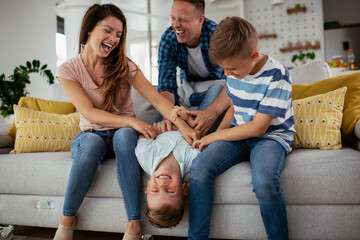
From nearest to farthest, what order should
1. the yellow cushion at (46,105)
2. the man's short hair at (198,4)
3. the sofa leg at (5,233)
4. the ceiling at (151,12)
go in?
the sofa leg at (5,233)
the man's short hair at (198,4)
the yellow cushion at (46,105)
the ceiling at (151,12)

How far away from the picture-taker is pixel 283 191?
1.36 m

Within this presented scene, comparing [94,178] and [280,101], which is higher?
[280,101]

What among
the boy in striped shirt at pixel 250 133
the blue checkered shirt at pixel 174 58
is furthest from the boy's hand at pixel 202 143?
the blue checkered shirt at pixel 174 58

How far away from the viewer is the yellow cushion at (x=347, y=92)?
5.22 ft

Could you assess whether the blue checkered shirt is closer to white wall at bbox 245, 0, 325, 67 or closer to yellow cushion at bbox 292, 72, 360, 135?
yellow cushion at bbox 292, 72, 360, 135

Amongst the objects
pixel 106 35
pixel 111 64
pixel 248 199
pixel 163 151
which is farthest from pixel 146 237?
pixel 106 35

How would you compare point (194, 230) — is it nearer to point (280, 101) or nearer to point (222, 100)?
point (280, 101)

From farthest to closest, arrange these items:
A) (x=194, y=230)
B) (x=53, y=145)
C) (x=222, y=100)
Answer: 1. (x=53, y=145)
2. (x=222, y=100)
3. (x=194, y=230)

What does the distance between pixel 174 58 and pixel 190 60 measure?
119 millimetres

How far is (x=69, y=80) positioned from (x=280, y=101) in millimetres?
1148

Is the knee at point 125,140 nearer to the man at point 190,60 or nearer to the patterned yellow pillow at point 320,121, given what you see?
the man at point 190,60

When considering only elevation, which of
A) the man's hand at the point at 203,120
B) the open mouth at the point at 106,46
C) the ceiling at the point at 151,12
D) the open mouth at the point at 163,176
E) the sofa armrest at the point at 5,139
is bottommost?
the open mouth at the point at 163,176

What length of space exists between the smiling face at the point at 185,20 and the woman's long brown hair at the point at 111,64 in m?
0.40

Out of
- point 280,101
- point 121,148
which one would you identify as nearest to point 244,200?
point 280,101
